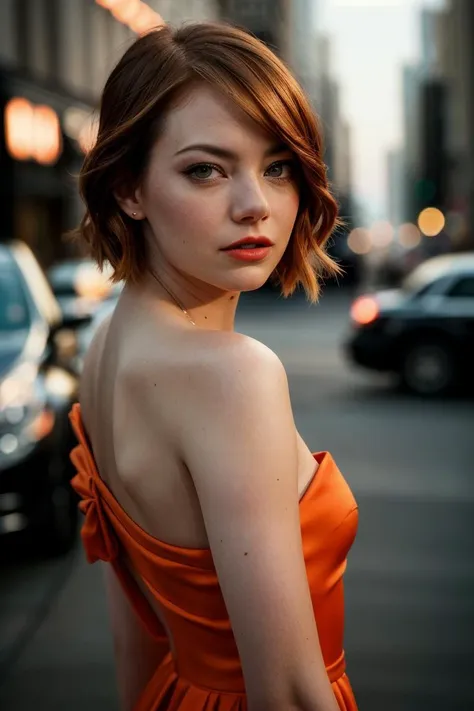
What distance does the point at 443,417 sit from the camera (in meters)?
13.1

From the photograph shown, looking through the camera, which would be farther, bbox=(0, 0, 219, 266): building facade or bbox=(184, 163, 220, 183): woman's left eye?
bbox=(0, 0, 219, 266): building facade

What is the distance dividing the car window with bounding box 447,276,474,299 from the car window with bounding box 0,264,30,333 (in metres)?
7.94

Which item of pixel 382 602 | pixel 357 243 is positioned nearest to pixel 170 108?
pixel 382 602

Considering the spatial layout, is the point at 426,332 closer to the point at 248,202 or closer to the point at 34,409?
the point at 34,409

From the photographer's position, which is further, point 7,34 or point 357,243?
point 357,243

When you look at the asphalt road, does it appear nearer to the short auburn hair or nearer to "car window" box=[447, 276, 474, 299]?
"car window" box=[447, 276, 474, 299]

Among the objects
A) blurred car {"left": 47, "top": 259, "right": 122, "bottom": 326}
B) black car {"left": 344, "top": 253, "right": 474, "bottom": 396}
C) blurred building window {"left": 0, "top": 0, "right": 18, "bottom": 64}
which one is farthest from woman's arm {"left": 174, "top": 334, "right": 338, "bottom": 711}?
blurred building window {"left": 0, "top": 0, "right": 18, "bottom": 64}

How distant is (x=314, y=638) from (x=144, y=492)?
296 mm

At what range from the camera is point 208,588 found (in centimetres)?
156

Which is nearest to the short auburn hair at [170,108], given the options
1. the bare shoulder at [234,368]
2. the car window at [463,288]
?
the bare shoulder at [234,368]

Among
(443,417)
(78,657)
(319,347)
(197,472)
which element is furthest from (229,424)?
(319,347)

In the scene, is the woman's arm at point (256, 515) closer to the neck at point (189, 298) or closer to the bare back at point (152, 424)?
the bare back at point (152, 424)

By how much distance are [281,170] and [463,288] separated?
13273 millimetres

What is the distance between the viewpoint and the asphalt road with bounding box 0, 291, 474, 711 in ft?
16.3
